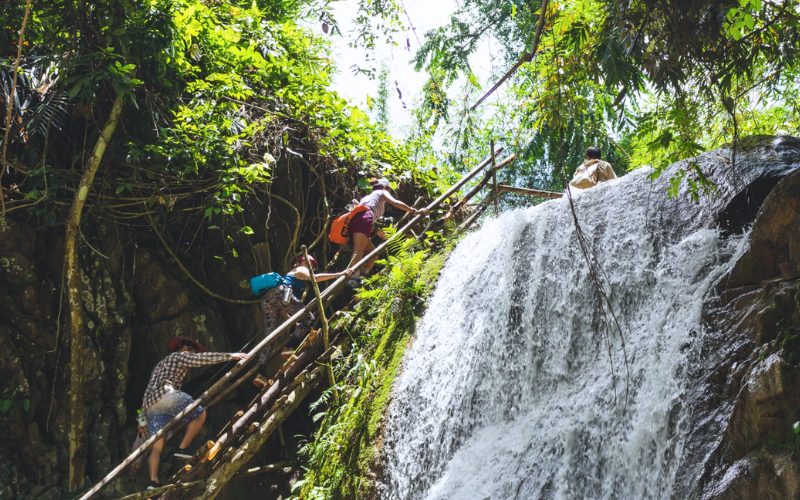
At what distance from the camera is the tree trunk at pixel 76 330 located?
7.23 meters

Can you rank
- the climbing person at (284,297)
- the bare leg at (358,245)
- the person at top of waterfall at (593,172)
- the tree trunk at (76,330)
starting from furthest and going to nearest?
1. the bare leg at (358,245)
2. the person at top of waterfall at (593,172)
3. the climbing person at (284,297)
4. the tree trunk at (76,330)

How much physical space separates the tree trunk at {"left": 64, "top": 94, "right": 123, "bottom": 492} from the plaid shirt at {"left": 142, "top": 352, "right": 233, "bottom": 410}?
3.13ft

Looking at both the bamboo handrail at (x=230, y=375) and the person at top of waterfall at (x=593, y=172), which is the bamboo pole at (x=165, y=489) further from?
the person at top of waterfall at (x=593, y=172)

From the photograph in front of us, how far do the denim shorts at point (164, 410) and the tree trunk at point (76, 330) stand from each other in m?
1.07

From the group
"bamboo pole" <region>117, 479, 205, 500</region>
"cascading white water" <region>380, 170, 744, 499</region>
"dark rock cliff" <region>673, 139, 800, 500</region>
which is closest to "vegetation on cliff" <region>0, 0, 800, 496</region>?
"cascading white water" <region>380, 170, 744, 499</region>

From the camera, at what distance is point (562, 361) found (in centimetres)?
570

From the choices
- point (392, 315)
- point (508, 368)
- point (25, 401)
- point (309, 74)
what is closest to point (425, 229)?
point (392, 315)

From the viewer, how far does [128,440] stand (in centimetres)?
788

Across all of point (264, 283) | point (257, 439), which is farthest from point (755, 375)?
point (264, 283)

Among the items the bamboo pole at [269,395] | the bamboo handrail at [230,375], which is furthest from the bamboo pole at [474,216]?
the bamboo pole at [269,395]

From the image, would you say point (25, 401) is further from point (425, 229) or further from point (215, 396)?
point (425, 229)

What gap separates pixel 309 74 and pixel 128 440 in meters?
4.90

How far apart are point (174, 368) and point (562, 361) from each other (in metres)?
3.53

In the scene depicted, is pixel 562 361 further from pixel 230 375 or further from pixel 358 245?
pixel 358 245
